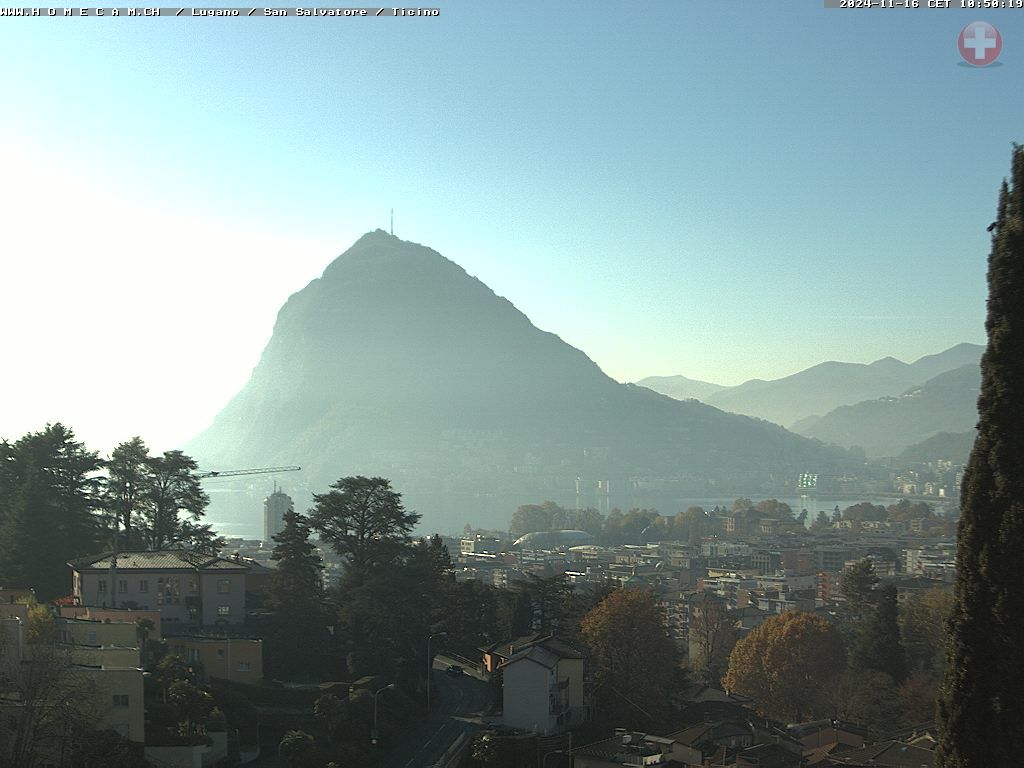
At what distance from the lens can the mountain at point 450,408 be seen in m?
155

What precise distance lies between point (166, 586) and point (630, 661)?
846cm

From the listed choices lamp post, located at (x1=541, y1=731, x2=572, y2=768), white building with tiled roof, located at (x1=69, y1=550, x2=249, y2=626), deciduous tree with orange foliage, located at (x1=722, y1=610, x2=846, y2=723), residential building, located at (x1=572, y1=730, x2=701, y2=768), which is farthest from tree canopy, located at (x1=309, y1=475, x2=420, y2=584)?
deciduous tree with orange foliage, located at (x1=722, y1=610, x2=846, y2=723)

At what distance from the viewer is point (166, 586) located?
19844 mm

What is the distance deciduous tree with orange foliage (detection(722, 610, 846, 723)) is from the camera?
2334 centimetres

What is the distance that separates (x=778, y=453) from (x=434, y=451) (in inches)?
2590

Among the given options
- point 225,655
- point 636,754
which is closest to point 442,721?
point 225,655

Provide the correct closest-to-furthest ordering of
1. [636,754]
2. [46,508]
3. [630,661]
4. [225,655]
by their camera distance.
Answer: [636,754] → [225,655] → [630,661] → [46,508]

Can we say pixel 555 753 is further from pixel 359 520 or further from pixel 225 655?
pixel 359 520

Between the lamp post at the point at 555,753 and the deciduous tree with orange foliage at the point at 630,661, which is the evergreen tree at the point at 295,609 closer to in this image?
the lamp post at the point at 555,753

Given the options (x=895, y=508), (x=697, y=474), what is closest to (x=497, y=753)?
(x=895, y=508)

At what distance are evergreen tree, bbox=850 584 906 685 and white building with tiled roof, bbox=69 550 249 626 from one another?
12347 mm

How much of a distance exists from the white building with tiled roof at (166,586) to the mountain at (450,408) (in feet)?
397

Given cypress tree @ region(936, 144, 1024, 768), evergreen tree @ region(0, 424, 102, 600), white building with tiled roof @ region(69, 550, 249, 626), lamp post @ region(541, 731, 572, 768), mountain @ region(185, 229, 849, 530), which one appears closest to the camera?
cypress tree @ region(936, 144, 1024, 768)

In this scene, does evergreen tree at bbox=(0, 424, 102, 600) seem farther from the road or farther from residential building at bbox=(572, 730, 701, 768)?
residential building at bbox=(572, 730, 701, 768)
